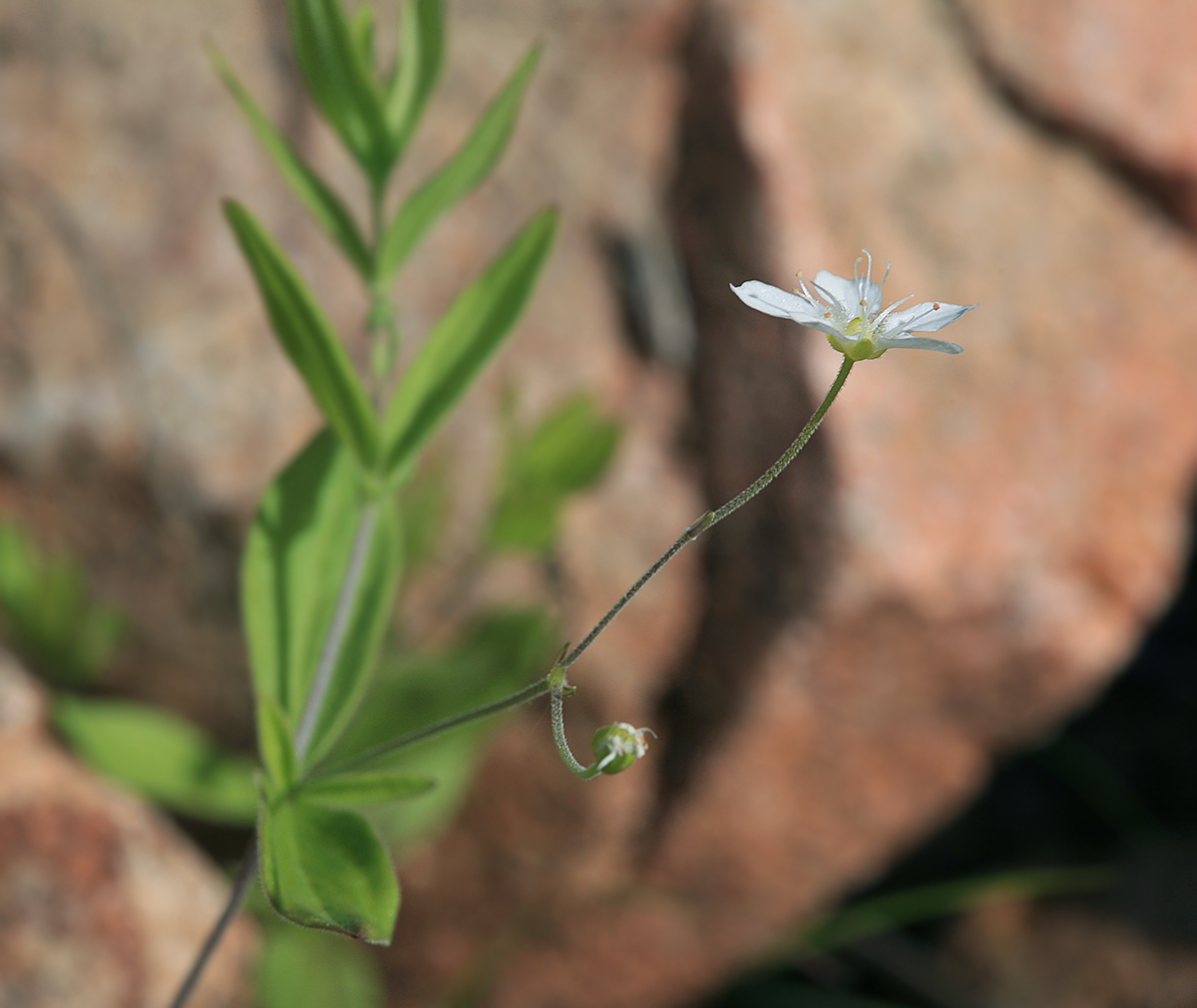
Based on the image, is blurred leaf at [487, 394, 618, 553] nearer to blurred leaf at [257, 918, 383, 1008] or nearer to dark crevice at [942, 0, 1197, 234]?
blurred leaf at [257, 918, 383, 1008]

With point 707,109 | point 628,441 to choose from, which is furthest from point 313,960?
point 707,109

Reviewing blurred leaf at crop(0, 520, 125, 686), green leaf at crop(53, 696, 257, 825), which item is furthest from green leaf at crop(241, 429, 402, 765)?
blurred leaf at crop(0, 520, 125, 686)

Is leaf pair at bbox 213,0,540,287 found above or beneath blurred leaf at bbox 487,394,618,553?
above

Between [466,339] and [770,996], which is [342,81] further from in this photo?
[770,996]

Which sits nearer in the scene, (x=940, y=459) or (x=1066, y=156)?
(x=940, y=459)

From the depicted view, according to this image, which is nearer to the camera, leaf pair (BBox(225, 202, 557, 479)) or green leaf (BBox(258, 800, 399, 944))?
green leaf (BBox(258, 800, 399, 944))

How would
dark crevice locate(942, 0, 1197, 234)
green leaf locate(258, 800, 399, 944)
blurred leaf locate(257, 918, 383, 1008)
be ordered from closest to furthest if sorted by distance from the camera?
green leaf locate(258, 800, 399, 944) < blurred leaf locate(257, 918, 383, 1008) < dark crevice locate(942, 0, 1197, 234)

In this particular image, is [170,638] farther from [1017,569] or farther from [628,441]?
[1017,569]
